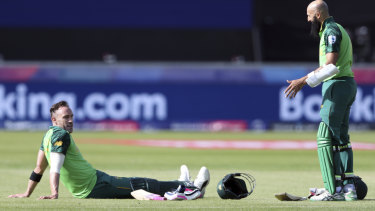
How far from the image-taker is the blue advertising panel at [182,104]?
26062mm

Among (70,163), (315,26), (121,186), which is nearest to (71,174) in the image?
(70,163)

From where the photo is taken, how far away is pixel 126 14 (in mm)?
35125

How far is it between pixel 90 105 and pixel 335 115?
18.0 m

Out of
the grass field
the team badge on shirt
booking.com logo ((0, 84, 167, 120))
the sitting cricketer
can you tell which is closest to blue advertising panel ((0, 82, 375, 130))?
booking.com logo ((0, 84, 167, 120))

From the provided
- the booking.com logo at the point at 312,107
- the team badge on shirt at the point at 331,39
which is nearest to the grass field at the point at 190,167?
the booking.com logo at the point at 312,107

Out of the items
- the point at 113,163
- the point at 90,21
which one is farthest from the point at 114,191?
the point at 90,21

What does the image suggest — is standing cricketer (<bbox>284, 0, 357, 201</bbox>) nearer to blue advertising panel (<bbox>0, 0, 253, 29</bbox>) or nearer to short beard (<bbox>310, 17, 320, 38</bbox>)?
short beard (<bbox>310, 17, 320, 38</bbox>)

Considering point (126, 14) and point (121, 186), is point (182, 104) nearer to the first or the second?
point (126, 14)

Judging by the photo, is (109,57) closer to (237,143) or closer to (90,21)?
(90,21)

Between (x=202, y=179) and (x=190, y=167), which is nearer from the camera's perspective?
(x=202, y=179)

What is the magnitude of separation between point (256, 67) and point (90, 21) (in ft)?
34.3

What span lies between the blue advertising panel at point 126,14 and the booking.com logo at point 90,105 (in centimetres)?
896

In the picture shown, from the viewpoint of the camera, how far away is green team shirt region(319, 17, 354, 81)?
8570mm

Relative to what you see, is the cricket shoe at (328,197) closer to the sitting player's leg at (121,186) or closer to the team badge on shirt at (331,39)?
the sitting player's leg at (121,186)
